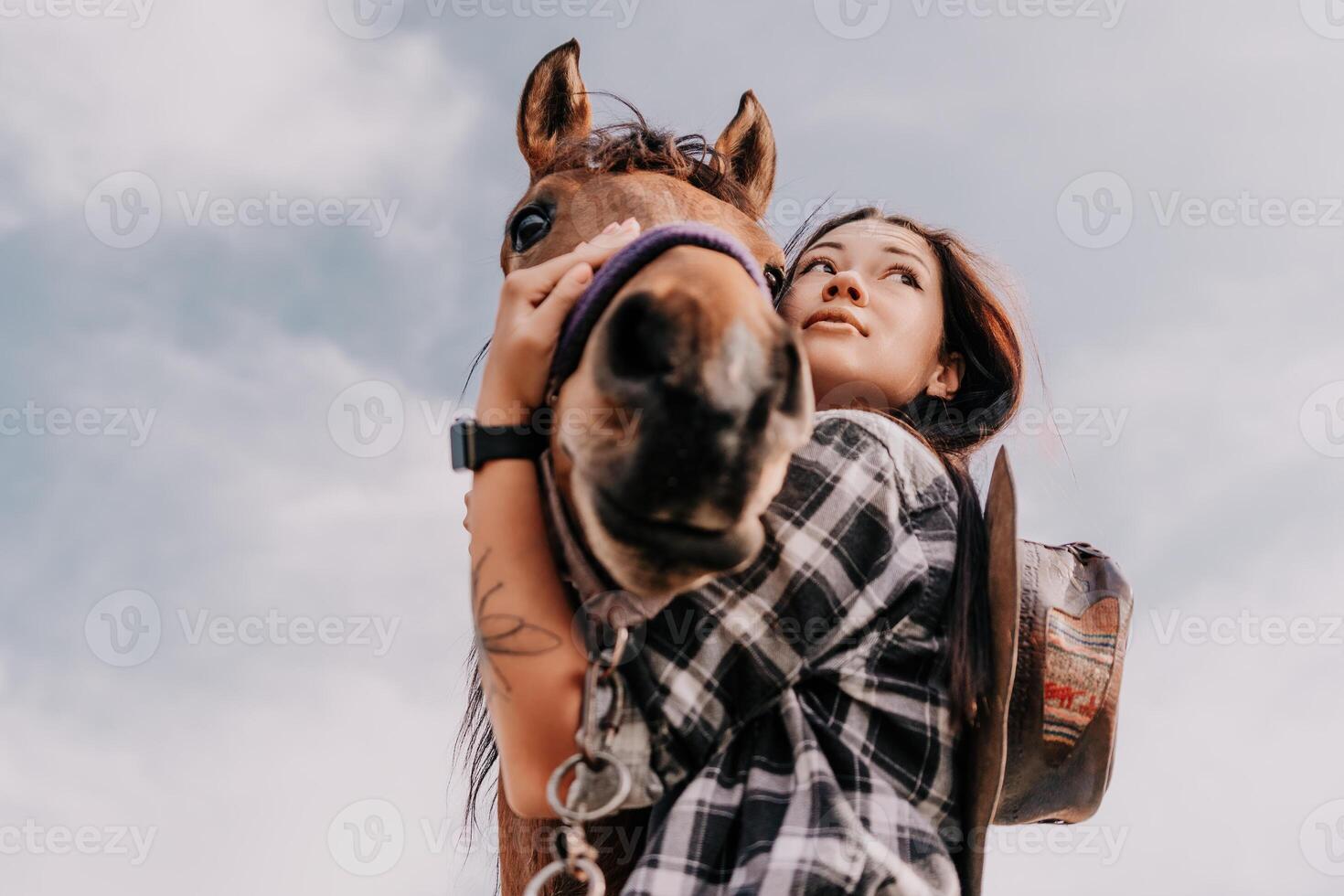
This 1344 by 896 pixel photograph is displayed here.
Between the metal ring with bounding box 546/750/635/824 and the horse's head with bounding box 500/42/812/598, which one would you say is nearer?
the horse's head with bounding box 500/42/812/598

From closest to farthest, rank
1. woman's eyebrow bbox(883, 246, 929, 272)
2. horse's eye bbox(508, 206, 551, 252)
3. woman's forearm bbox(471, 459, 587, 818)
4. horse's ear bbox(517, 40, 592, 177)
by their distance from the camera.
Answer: woman's forearm bbox(471, 459, 587, 818), horse's eye bbox(508, 206, 551, 252), woman's eyebrow bbox(883, 246, 929, 272), horse's ear bbox(517, 40, 592, 177)

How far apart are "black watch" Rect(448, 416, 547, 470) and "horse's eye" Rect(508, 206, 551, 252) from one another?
71 cm

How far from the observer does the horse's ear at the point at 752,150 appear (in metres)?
3.22

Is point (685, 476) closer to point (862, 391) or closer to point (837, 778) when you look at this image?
point (837, 778)

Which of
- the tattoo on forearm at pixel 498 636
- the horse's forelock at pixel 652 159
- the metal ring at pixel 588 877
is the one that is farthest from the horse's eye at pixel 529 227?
the metal ring at pixel 588 877

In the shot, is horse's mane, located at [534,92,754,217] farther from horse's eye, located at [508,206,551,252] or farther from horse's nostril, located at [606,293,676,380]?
horse's nostril, located at [606,293,676,380]

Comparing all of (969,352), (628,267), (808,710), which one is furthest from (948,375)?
(628,267)

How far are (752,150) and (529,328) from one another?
157 centimetres

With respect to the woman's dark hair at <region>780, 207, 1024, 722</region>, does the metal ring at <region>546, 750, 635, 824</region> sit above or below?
→ below

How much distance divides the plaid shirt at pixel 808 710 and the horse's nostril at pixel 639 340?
521mm

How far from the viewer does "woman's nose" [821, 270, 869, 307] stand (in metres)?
2.81

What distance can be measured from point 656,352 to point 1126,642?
1246 millimetres

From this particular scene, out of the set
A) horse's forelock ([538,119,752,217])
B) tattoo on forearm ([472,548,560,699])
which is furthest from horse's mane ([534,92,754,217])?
tattoo on forearm ([472,548,560,699])

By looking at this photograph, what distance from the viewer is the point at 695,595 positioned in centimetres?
187
